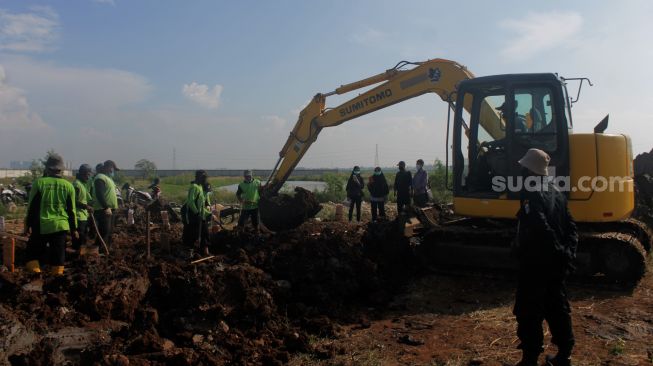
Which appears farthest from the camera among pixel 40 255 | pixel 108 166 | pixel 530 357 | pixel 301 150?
pixel 301 150

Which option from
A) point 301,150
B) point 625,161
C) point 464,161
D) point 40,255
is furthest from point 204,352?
point 301,150

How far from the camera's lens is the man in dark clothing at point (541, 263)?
14.2 feet

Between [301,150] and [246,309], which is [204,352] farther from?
[301,150]

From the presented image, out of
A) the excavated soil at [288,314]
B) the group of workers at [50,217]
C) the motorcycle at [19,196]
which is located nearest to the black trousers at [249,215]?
the excavated soil at [288,314]

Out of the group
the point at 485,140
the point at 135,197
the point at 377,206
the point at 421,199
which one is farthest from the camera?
the point at 135,197

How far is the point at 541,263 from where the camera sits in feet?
14.3

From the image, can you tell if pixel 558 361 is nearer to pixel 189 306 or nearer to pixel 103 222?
pixel 189 306

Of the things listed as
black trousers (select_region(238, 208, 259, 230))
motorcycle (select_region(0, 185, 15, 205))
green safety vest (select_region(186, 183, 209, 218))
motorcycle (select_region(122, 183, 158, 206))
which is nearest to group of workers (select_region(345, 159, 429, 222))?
black trousers (select_region(238, 208, 259, 230))

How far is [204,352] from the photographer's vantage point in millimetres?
4707

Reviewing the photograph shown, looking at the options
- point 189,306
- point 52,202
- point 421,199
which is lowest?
point 189,306

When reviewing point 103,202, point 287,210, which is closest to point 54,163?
point 103,202

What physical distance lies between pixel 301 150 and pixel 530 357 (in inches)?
345

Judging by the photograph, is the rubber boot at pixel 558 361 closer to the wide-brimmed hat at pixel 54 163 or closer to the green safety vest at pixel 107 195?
the wide-brimmed hat at pixel 54 163

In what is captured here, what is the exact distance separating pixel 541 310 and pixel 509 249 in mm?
3083
